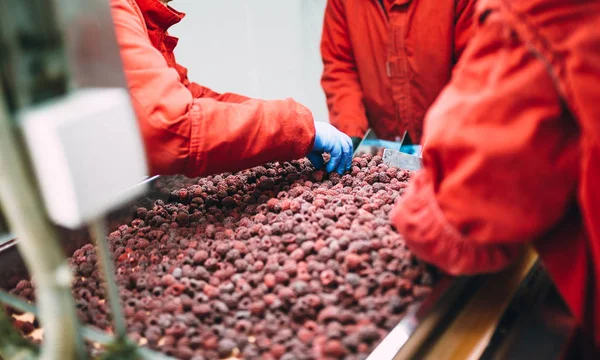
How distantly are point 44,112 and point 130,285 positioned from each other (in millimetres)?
488

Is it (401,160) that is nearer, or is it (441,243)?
(441,243)

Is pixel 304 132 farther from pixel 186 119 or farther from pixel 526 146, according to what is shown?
pixel 526 146

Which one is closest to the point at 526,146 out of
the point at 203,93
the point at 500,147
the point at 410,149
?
the point at 500,147

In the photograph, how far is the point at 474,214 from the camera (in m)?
0.63

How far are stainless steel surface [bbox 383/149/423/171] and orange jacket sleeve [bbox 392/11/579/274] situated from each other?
586 mm

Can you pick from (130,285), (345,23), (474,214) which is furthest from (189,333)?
(345,23)

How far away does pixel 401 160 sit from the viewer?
1283 millimetres

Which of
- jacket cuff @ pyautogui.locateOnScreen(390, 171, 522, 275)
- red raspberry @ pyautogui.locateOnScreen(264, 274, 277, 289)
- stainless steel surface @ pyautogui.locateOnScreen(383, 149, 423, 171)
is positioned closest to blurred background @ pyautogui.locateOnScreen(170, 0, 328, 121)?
stainless steel surface @ pyautogui.locateOnScreen(383, 149, 423, 171)

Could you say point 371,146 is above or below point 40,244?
below

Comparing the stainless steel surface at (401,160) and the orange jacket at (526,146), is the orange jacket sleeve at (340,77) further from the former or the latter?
the orange jacket at (526,146)

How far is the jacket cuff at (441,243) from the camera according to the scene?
68cm

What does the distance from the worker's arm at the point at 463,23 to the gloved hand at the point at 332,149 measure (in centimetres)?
49

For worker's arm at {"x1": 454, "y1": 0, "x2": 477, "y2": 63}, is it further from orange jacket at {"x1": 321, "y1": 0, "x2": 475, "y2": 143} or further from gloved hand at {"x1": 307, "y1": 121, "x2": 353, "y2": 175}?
gloved hand at {"x1": 307, "y1": 121, "x2": 353, "y2": 175}

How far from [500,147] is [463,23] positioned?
3.29 feet
